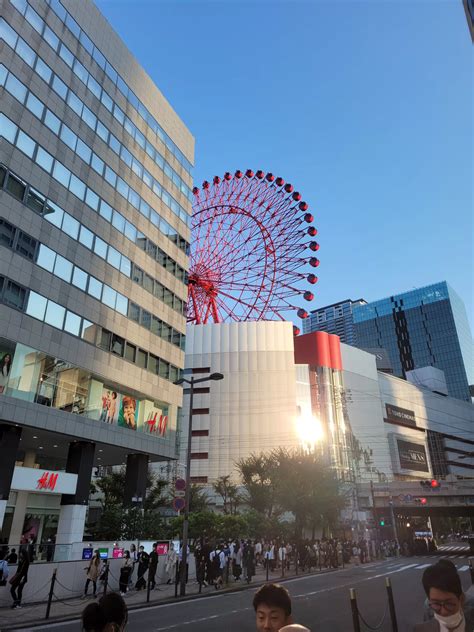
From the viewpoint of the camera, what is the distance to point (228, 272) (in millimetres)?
66438

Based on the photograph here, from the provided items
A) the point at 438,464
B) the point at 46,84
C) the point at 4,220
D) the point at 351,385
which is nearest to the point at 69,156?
the point at 46,84

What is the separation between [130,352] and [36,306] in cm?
860

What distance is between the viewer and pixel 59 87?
3081 centimetres

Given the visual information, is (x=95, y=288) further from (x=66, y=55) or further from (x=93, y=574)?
(x=93, y=574)

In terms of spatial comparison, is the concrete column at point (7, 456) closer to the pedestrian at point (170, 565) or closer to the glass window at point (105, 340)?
the glass window at point (105, 340)

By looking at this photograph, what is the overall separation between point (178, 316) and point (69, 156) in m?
15.7

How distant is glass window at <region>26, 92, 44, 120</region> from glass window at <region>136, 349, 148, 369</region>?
16989 millimetres

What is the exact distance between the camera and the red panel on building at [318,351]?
301 feet

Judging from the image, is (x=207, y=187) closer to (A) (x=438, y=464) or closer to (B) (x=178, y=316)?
(B) (x=178, y=316)

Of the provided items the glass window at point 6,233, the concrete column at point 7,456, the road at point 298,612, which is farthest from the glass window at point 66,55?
the road at point 298,612

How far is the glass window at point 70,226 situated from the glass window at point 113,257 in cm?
317

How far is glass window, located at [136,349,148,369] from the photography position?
1347 inches

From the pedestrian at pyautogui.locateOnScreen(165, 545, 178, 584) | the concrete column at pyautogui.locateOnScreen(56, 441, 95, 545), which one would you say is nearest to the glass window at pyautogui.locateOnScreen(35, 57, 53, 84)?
the concrete column at pyautogui.locateOnScreen(56, 441, 95, 545)

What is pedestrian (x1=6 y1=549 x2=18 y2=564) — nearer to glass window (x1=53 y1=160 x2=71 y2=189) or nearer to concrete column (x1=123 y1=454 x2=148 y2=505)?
concrete column (x1=123 y1=454 x2=148 y2=505)
